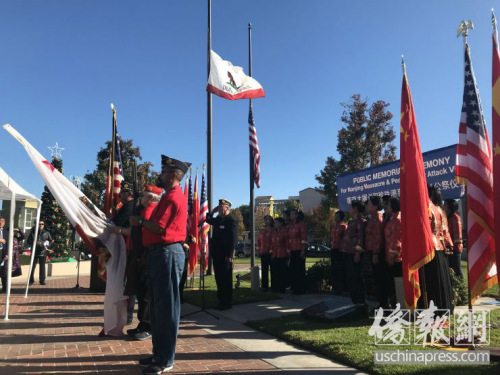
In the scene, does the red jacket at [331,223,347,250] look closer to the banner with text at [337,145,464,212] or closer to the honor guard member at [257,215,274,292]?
the banner with text at [337,145,464,212]

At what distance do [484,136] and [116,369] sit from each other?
17.4 feet

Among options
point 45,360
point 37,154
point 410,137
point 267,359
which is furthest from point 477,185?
point 37,154

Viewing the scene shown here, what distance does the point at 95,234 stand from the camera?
5516 mm

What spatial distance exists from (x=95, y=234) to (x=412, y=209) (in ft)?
14.7

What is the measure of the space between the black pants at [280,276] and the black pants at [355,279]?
109 inches

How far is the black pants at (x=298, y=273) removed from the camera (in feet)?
32.0

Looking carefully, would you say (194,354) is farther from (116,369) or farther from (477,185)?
(477,185)

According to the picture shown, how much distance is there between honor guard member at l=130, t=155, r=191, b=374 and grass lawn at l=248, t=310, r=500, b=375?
1.93m

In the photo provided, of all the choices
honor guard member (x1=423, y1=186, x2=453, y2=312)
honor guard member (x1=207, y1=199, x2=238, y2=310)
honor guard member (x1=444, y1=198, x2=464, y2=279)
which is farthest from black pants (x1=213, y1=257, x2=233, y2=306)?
honor guard member (x1=444, y1=198, x2=464, y2=279)

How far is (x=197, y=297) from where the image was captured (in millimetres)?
9461

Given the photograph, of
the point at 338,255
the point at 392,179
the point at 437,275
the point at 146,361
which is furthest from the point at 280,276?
the point at 146,361

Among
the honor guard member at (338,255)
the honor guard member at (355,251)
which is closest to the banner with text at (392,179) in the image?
the honor guard member at (338,255)

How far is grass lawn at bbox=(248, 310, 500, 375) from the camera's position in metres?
3.97

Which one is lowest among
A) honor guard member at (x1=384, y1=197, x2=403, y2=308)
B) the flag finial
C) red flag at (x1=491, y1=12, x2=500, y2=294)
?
honor guard member at (x1=384, y1=197, x2=403, y2=308)
